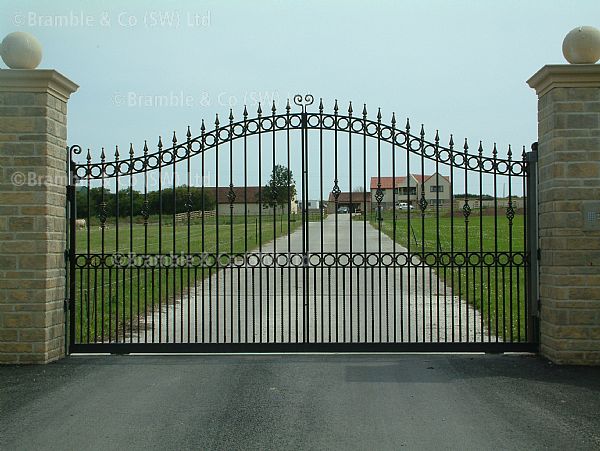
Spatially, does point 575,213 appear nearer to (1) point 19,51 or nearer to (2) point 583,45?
(2) point 583,45

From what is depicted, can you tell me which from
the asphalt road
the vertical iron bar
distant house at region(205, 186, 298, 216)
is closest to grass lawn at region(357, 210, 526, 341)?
the vertical iron bar

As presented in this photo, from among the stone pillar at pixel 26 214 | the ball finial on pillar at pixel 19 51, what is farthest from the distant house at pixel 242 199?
the ball finial on pillar at pixel 19 51

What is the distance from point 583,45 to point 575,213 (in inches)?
72.7

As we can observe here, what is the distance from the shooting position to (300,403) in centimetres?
588

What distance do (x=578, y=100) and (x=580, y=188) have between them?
97 cm

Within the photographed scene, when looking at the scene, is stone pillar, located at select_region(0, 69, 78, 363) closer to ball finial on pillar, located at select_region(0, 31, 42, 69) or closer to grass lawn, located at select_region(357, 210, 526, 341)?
ball finial on pillar, located at select_region(0, 31, 42, 69)

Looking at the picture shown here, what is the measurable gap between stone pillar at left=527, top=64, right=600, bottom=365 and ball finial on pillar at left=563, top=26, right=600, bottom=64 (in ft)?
0.53

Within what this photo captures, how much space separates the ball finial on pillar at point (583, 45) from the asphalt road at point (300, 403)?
3.41 meters

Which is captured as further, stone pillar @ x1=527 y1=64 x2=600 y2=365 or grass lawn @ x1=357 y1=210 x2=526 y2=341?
grass lawn @ x1=357 y1=210 x2=526 y2=341

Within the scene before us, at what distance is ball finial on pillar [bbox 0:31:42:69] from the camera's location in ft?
24.0

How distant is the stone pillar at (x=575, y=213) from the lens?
7.15m

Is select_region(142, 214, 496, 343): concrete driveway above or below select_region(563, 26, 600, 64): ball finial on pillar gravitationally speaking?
below

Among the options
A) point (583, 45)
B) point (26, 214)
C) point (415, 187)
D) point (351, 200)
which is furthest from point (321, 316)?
point (415, 187)

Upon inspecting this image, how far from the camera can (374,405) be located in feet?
19.1
